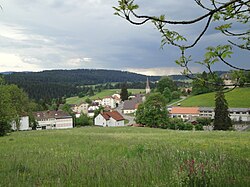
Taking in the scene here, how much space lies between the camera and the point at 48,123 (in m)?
107

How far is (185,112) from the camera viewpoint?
362 ft

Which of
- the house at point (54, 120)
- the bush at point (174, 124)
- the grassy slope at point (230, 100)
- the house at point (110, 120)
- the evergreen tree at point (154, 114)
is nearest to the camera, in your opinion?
the evergreen tree at point (154, 114)

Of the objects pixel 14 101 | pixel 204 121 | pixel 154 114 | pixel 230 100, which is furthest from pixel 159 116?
pixel 230 100

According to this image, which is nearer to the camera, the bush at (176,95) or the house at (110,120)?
the house at (110,120)

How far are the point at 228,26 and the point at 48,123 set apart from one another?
10605 cm

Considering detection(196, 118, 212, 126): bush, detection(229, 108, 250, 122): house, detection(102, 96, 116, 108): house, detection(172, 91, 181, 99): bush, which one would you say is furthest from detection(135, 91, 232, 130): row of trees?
detection(102, 96, 116, 108): house

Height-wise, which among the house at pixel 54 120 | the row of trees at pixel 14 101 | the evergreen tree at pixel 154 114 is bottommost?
the house at pixel 54 120

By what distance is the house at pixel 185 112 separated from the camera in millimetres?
107925

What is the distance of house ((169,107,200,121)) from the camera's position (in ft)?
354

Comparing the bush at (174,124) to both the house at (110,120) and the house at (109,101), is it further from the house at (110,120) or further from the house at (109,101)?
the house at (109,101)

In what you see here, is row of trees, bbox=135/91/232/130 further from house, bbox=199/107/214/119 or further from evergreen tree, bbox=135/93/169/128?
house, bbox=199/107/214/119

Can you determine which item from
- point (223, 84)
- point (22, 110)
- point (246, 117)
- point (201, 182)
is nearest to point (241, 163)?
point (201, 182)

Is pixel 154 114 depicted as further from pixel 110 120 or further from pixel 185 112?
pixel 185 112

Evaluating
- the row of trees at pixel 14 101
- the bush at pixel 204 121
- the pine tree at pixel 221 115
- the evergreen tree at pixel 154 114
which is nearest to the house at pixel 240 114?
the bush at pixel 204 121
